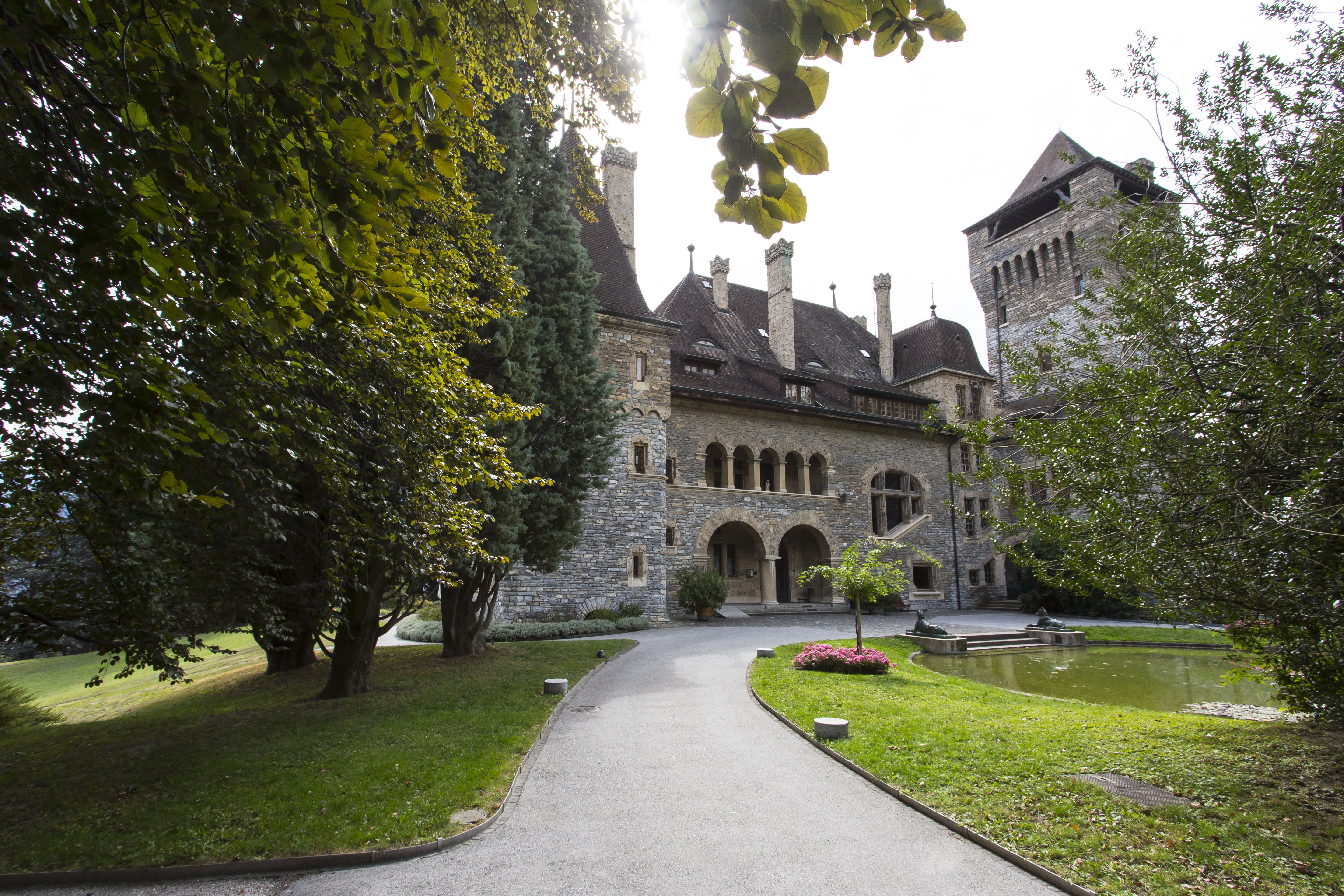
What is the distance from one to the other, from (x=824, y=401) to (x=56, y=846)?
26.8m

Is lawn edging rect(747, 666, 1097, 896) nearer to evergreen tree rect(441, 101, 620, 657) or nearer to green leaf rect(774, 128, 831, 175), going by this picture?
green leaf rect(774, 128, 831, 175)

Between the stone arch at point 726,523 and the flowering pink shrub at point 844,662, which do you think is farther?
the stone arch at point 726,523

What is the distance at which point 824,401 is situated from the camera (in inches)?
1123

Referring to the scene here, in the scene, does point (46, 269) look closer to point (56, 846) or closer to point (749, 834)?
point (56, 846)

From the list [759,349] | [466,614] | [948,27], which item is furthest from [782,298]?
[948,27]

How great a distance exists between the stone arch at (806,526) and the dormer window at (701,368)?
637 cm

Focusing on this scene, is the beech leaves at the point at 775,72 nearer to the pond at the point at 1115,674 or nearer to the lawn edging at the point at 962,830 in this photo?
the lawn edging at the point at 962,830

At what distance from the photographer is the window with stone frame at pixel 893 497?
29172mm

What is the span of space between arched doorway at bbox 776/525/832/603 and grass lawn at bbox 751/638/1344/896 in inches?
686

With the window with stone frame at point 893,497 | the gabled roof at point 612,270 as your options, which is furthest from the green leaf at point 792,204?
the window with stone frame at point 893,497

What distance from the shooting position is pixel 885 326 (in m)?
33.6

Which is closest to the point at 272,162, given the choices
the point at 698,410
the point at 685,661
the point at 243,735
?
the point at 243,735

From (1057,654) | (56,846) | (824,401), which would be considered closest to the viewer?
(56,846)

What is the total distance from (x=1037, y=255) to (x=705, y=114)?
3905cm
